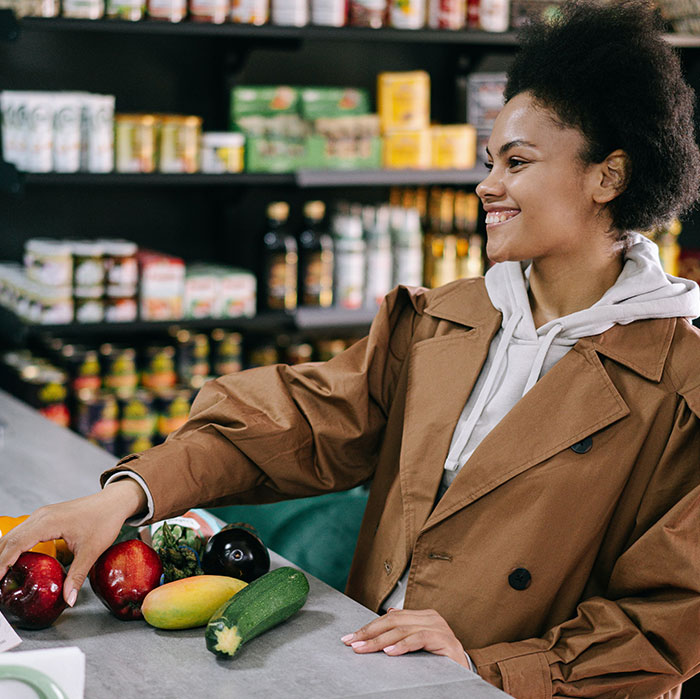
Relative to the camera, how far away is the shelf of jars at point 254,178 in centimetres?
330

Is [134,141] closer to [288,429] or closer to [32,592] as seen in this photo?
[288,429]

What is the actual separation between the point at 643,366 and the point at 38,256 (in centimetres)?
230

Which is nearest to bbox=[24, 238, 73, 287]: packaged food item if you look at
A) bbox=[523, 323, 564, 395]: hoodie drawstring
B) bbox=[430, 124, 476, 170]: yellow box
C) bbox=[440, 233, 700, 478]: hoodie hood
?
bbox=[430, 124, 476, 170]: yellow box

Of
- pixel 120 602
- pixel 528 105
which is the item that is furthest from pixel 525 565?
pixel 528 105

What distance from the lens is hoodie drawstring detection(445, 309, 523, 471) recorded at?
1.64 metres

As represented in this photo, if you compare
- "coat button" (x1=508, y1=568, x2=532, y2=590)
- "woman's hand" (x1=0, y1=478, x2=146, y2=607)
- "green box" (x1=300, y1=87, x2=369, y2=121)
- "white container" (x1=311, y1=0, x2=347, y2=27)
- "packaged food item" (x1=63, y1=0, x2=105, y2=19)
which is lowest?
"coat button" (x1=508, y1=568, x2=532, y2=590)

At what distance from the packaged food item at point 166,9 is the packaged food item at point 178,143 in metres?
0.31

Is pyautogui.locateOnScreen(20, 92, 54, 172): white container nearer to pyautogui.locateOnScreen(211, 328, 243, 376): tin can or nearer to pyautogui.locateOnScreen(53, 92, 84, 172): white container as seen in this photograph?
pyautogui.locateOnScreen(53, 92, 84, 172): white container

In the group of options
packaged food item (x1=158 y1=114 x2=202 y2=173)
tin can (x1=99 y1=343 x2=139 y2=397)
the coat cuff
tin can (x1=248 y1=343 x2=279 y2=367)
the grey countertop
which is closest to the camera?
the grey countertop

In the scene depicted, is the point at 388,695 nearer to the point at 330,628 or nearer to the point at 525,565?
the point at 330,628

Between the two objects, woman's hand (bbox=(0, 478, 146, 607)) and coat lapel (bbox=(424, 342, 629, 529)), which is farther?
coat lapel (bbox=(424, 342, 629, 529))

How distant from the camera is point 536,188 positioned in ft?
5.32

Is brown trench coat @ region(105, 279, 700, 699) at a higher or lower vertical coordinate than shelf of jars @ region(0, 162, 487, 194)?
lower

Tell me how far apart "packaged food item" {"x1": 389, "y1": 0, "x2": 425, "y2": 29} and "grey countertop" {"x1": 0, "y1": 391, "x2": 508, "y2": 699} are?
2.68 meters
